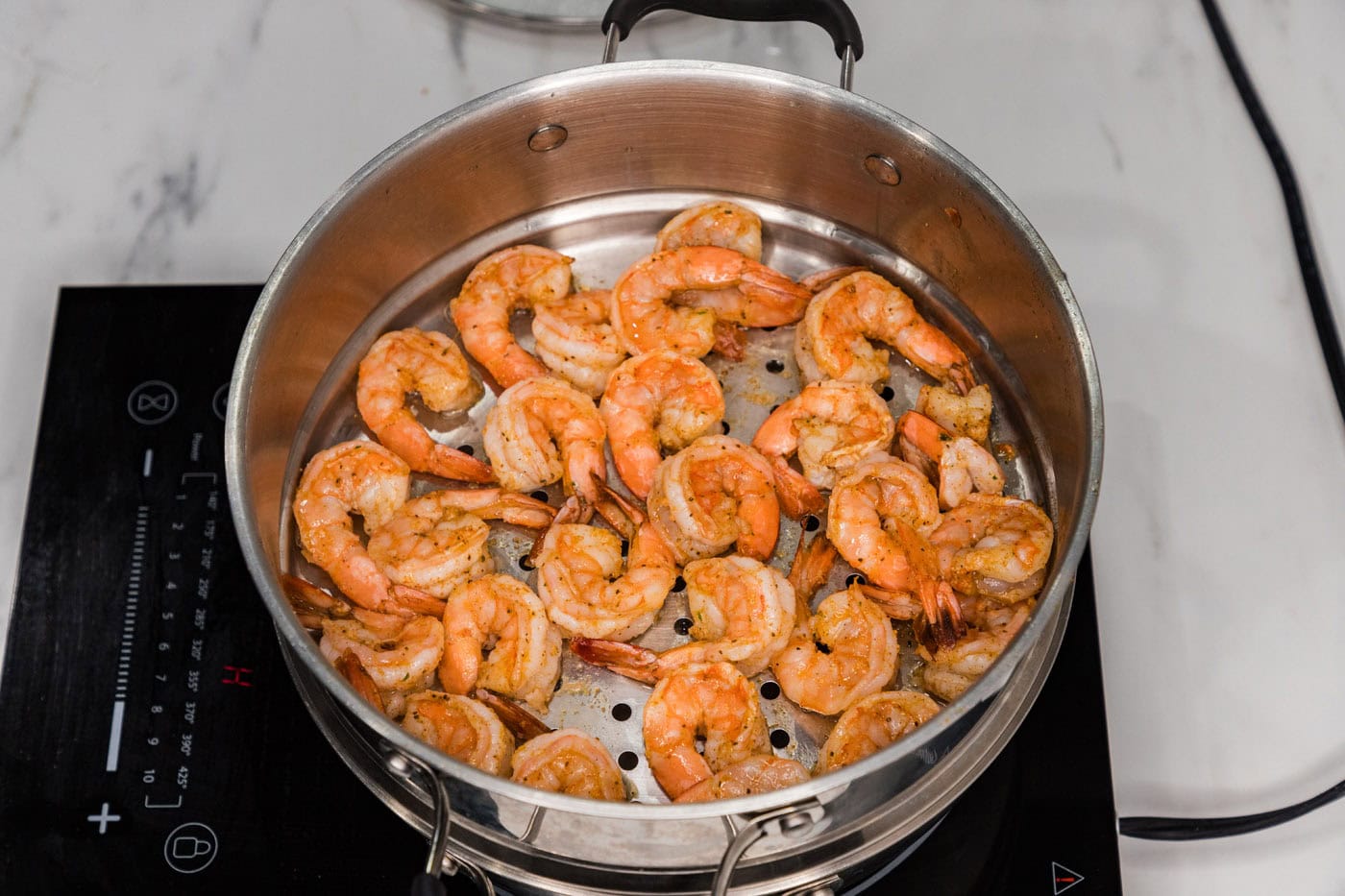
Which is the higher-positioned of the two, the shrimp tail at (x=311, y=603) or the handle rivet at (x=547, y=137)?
the handle rivet at (x=547, y=137)

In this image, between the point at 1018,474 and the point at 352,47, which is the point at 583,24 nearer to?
the point at 352,47

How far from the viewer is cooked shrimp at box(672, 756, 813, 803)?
1310 mm

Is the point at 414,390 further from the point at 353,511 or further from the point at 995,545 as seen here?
the point at 995,545

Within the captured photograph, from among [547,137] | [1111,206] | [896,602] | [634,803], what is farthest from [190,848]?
[1111,206]

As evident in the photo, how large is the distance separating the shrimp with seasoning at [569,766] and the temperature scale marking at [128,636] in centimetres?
54

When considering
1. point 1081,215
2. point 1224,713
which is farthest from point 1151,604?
point 1081,215

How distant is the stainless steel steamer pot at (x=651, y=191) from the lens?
118 centimetres

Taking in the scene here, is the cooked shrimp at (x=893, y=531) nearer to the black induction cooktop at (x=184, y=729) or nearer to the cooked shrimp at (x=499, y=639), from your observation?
the black induction cooktop at (x=184, y=729)

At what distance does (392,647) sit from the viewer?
1468mm

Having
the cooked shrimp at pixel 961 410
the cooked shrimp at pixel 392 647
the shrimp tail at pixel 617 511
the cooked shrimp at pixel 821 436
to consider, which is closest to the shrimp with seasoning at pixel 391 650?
the cooked shrimp at pixel 392 647

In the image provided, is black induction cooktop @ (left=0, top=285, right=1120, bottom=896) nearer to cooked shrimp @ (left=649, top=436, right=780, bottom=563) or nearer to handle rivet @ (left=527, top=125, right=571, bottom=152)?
cooked shrimp @ (left=649, top=436, right=780, bottom=563)

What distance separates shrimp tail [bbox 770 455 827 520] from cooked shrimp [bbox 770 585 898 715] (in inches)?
6.6

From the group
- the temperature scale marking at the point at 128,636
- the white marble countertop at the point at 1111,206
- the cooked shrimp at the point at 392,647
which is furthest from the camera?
the white marble countertop at the point at 1111,206

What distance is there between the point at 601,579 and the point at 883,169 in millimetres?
676
